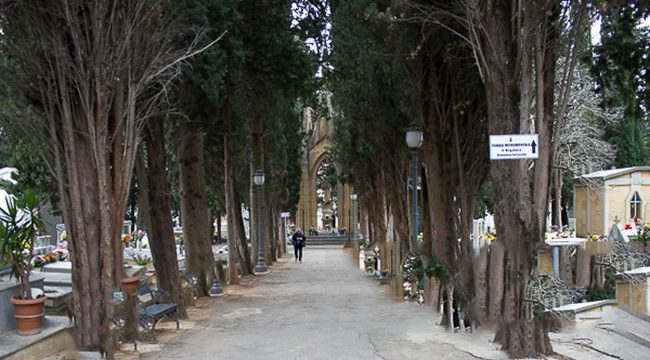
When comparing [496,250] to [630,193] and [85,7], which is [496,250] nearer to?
[85,7]

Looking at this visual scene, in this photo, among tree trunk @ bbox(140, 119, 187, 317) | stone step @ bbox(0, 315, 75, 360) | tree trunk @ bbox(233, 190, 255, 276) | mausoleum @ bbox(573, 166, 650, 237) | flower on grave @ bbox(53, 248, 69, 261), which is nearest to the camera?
stone step @ bbox(0, 315, 75, 360)

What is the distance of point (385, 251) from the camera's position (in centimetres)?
2327

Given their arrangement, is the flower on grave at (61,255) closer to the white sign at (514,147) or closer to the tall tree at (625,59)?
the white sign at (514,147)

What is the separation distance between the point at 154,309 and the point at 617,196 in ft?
71.3

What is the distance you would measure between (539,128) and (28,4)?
6.52 m

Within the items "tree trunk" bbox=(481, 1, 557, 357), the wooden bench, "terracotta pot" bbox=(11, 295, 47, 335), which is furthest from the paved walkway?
"terracotta pot" bbox=(11, 295, 47, 335)

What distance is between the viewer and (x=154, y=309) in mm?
10672

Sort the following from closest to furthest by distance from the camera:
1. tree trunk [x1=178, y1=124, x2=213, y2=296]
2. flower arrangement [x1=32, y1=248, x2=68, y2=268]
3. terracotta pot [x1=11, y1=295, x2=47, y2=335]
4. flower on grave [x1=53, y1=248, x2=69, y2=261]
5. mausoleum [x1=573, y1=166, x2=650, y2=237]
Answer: terracotta pot [x1=11, y1=295, x2=47, y2=335] < flower arrangement [x1=32, y1=248, x2=68, y2=268] < flower on grave [x1=53, y1=248, x2=69, y2=261] < tree trunk [x1=178, y1=124, x2=213, y2=296] < mausoleum [x1=573, y1=166, x2=650, y2=237]

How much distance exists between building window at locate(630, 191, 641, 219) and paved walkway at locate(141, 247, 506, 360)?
48.0ft

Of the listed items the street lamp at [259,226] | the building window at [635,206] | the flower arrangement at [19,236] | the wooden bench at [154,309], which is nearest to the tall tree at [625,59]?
the wooden bench at [154,309]

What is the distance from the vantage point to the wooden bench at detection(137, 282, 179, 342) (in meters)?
9.95

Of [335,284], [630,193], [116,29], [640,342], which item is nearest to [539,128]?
[640,342]

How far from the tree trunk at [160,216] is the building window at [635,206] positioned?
20.8 meters

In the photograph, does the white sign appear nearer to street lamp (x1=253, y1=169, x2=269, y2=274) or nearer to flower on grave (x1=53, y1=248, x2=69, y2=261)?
flower on grave (x1=53, y1=248, x2=69, y2=261)
